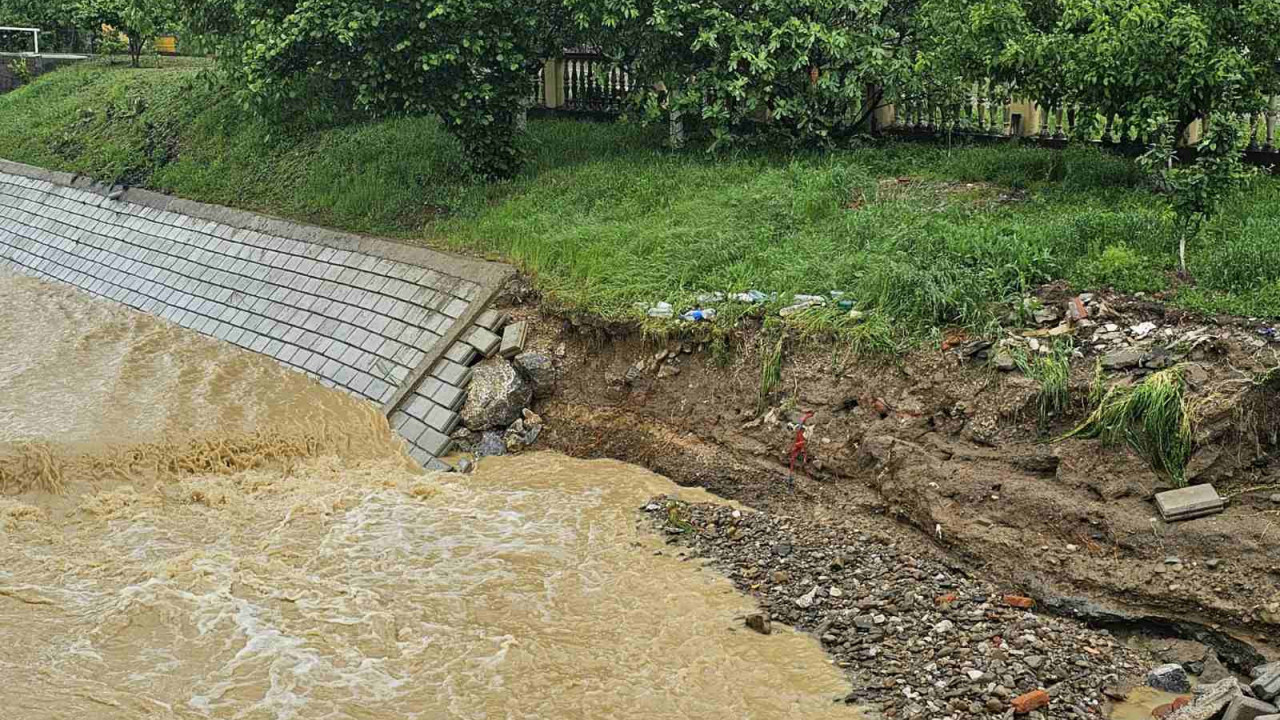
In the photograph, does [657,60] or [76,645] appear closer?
[76,645]

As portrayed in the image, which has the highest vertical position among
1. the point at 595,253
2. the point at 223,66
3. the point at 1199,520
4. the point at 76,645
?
the point at 223,66

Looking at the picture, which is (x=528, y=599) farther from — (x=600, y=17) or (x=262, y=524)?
(x=600, y=17)

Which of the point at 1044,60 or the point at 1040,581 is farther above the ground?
the point at 1044,60

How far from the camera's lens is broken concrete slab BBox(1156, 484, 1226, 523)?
7.16 metres

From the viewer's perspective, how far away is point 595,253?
37.1 ft

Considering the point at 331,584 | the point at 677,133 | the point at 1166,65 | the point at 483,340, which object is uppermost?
the point at 1166,65

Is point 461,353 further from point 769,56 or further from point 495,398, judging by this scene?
point 769,56

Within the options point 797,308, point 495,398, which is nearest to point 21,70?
point 495,398

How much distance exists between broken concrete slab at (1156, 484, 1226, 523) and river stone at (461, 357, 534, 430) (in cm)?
533

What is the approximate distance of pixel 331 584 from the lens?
788 cm

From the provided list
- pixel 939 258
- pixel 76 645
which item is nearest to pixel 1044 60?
pixel 939 258

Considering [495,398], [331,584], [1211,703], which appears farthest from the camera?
[495,398]

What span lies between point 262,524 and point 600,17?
736 cm

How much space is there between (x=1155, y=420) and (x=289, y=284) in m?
9.21
